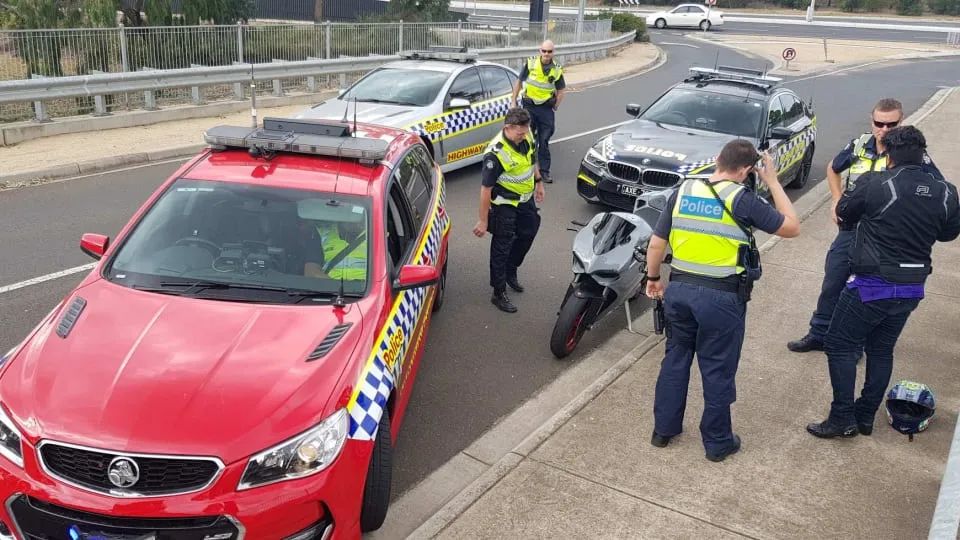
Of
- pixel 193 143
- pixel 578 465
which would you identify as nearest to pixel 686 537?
pixel 578 465

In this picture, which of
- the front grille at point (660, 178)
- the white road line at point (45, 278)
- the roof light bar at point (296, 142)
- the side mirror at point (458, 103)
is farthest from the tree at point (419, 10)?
the roof light bar at point (296, 142)

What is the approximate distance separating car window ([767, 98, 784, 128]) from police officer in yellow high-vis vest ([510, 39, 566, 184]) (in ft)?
8.81

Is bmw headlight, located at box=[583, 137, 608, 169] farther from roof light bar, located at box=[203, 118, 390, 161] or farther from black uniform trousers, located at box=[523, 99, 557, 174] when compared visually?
roof light bar, located at box=[203, 118, 390, 161]

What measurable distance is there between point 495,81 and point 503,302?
5905mm

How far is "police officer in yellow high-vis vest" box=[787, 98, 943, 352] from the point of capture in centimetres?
541

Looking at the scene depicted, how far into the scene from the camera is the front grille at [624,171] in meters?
9.13

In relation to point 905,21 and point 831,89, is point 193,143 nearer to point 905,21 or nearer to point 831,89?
point 831,89

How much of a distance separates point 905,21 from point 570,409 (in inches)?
2410

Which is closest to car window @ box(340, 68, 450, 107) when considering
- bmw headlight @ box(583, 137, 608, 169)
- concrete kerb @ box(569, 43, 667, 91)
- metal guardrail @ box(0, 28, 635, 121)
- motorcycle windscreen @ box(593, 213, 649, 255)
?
metal guardrail @ box(0, 28, 635, 121)

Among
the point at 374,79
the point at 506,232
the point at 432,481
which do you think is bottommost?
the point at 432,481

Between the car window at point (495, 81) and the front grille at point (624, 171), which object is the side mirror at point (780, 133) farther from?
the car window at point (495, 81)

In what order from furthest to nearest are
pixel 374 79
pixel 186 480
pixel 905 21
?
1. pixel 905 21
2. pixel 374 79
3. pixel 186 480

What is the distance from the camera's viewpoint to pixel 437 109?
10.5m

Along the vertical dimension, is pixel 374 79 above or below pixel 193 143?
above
